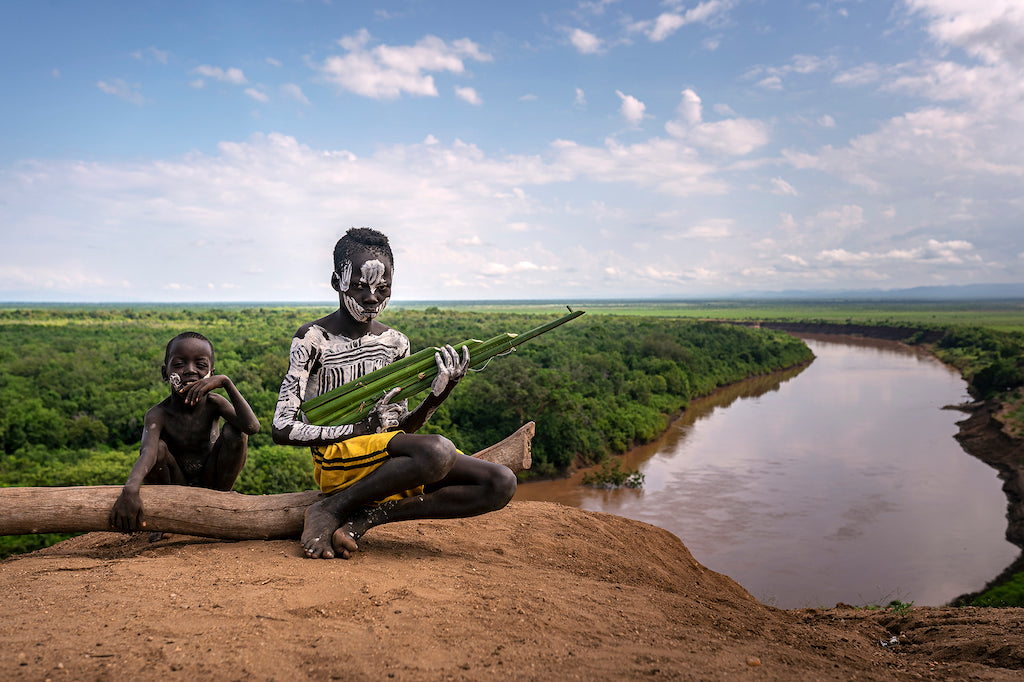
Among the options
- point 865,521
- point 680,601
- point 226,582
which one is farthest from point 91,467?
point 865,521

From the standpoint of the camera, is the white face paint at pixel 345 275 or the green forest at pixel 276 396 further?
the green forest at pixel 276 396

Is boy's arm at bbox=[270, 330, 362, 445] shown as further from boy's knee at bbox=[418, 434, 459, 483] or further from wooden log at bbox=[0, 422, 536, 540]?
wooden log at bbox=[0, 422, 536, 540]

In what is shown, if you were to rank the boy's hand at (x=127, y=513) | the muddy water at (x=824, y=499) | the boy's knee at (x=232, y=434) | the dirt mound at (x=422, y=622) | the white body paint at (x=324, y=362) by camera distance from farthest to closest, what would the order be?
the muddy water at (x=824, y=499), the boy's knee at (x=232, y=434), the boy's hand at (x=127, y=513), the white body paint at (x=324, y=362), the dirt mound at (x=422, y=622)

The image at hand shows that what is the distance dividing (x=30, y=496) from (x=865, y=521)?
743 inches

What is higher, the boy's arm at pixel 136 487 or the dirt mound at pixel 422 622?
the boy's arm at pixel 136 487

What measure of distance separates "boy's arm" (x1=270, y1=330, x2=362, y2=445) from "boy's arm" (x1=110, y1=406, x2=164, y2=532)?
1072 millimetres

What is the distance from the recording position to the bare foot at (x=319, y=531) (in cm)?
416

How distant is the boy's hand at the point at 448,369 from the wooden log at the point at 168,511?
4.56 feet

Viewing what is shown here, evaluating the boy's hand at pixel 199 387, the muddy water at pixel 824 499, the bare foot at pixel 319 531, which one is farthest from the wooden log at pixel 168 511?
the muddy water at pixel 824 499

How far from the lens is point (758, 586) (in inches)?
521

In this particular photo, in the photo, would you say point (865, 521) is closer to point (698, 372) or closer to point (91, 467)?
point (91, 467)

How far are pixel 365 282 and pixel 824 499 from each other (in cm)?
1904

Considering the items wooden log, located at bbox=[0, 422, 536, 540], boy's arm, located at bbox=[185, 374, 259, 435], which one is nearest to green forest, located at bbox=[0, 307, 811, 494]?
wooden log, located at bbox=[0, 422, 536, 540]

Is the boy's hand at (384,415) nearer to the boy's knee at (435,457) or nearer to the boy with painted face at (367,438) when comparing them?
the boy with painted face at (367,438)
